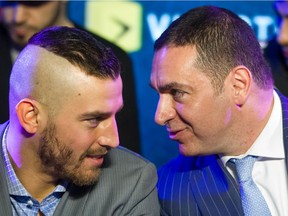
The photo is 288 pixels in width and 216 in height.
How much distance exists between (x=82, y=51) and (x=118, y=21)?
121 centimetres

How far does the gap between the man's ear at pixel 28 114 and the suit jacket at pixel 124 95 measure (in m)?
0.71

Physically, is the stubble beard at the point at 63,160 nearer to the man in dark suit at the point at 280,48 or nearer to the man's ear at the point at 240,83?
the man's ear at the point at 240,83

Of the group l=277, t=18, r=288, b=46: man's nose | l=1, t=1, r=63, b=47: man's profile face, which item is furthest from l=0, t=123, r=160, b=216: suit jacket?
l=277, t=18, r=288, b=46: man's nose

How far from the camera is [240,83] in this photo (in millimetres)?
2098

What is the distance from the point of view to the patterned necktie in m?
2.08

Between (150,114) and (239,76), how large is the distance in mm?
1117

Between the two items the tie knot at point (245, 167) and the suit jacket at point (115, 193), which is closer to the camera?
the suit jacket at point (115, 193)

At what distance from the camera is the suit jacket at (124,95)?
2.66m

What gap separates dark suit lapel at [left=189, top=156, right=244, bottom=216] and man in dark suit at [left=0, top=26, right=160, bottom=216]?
→ 0.19 meters

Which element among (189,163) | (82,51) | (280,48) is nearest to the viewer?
(82,51)

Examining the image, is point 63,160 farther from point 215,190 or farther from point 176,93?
point 215,190

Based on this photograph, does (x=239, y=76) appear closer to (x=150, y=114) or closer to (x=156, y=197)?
(x=156, y=197)

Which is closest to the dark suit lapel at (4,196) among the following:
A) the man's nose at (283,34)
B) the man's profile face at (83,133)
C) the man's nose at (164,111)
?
the man's profile face at (83,133)

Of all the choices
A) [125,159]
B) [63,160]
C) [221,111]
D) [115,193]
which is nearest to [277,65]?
[221,111]
